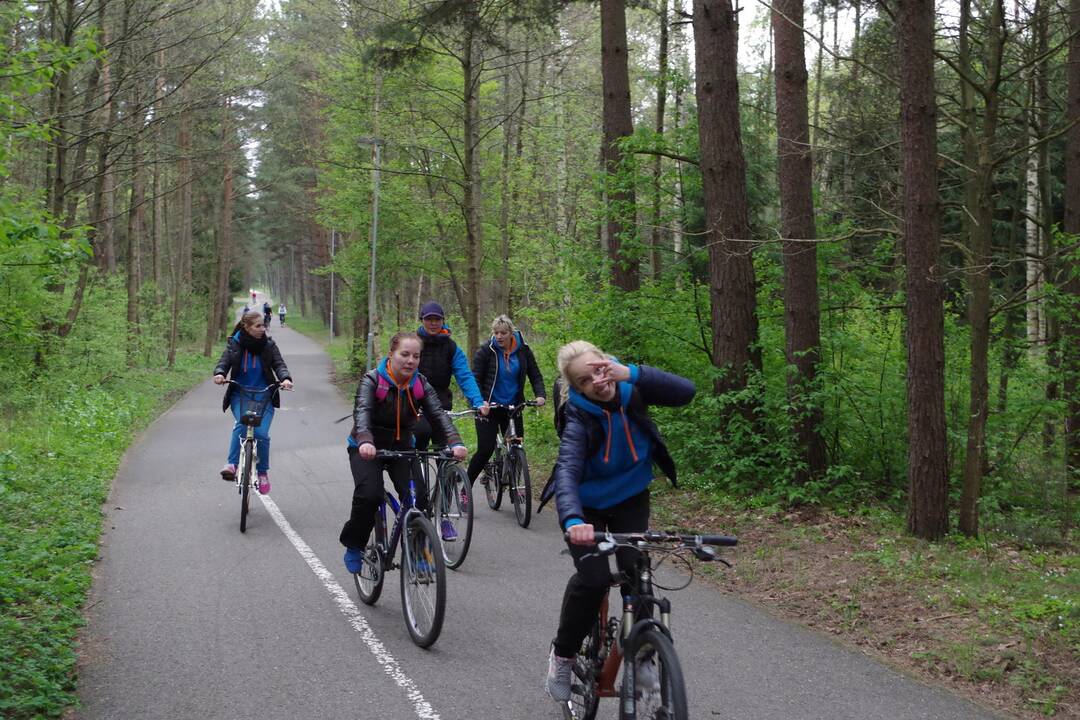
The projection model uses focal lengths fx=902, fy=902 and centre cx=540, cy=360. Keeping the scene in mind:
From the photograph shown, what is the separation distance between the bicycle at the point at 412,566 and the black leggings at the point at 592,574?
138 cm

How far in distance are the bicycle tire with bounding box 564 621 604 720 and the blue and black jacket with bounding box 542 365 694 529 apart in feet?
2.17

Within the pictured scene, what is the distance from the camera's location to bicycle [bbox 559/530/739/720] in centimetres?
356

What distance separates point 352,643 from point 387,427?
64.2 inches

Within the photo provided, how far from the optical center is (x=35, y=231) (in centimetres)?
685

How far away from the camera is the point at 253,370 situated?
10383mm

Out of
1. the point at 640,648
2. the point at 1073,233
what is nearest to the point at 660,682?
the point at 640,648

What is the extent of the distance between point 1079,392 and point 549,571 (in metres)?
7.28

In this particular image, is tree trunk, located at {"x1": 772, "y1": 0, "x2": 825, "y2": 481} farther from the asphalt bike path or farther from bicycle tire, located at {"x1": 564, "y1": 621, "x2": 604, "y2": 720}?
bicycle tire, located at {"x1": 564, "y1": 621, "x2": 604, "y2": 720}

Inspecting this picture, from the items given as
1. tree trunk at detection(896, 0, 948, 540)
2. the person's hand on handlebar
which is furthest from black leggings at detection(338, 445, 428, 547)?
tree trunk at detection(896, 0, 948, 540)

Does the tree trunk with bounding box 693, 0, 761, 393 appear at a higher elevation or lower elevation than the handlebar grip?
higher

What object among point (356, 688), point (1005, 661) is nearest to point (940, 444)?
point (1005, 661)

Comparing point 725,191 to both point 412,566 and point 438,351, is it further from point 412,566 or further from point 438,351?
point 412,566

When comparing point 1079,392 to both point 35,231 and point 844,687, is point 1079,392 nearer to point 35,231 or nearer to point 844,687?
point 844,687

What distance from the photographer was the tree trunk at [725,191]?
1071 cm
